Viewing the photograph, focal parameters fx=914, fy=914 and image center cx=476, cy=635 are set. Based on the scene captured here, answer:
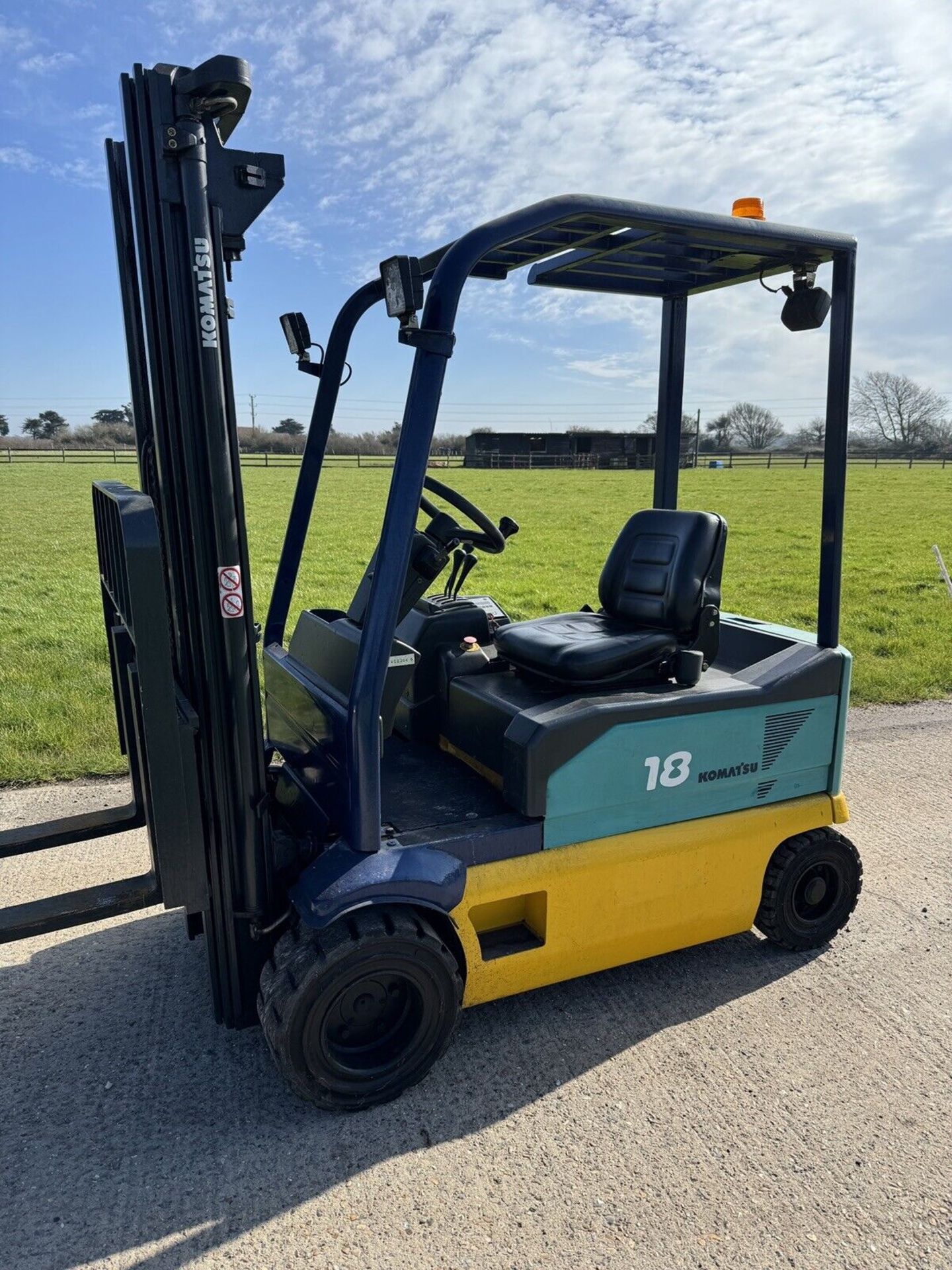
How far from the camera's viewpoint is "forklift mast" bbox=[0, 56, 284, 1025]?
99.5 inches

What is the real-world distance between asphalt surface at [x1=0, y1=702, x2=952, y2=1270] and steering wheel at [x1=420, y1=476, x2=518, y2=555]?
177 cm

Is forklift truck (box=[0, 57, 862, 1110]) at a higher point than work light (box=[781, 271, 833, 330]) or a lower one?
lower

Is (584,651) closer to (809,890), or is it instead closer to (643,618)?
(643,618)

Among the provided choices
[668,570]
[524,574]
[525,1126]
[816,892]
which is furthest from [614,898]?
[524,574]

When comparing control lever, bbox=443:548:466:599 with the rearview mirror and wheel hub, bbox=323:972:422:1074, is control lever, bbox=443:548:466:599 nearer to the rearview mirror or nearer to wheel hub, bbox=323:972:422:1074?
the rearview mirror

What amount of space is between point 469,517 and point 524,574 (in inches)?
414

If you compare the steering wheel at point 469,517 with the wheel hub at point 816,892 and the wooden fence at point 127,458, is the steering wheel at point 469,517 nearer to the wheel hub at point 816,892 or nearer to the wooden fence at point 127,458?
the wheel hub at point 816,892

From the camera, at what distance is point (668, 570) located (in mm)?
3818

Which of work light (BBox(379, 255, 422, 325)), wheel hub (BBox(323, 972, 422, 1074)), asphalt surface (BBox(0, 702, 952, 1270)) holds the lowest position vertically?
asphalt surface (BBox(0, 702, 952, 1270))

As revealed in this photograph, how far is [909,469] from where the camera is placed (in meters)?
46.9

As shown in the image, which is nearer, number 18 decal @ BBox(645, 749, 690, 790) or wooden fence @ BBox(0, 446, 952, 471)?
number 18 decal @ BBox(645, 749, 690, 790)

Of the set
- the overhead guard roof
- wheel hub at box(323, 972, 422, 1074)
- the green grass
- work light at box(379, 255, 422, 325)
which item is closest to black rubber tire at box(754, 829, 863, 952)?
wheel hub at box(323, 972, 422, 1074)

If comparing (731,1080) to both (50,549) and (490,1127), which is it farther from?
(50,549)

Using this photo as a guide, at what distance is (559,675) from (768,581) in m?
11.0
